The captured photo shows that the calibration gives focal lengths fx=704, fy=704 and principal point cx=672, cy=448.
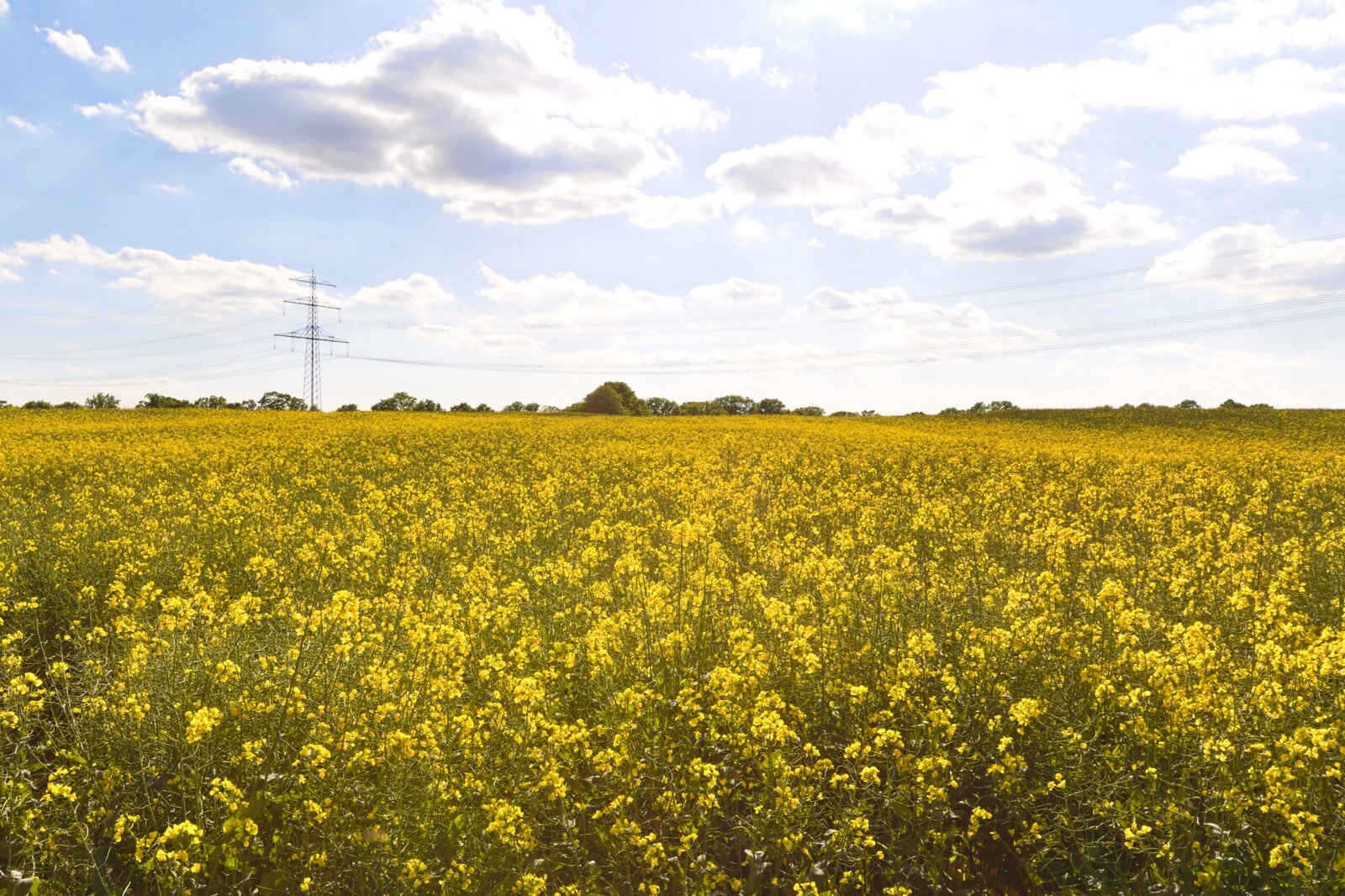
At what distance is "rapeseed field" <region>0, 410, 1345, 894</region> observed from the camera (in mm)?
3775

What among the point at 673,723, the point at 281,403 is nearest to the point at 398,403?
the point at 281,403

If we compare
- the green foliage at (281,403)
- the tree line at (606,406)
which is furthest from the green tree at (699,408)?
the green foliage at (281,403)

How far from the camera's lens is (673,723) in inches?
192

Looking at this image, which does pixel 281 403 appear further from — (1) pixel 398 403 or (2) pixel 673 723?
(2) pixel 673 723

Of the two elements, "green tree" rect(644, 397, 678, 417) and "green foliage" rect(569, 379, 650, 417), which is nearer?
"green foliage" rect(569, 379, 650, 417)

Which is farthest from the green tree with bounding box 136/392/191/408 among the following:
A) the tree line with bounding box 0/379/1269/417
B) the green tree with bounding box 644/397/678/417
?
the green tree with bounding box 644/397/678/417

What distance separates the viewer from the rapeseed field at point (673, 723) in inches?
149

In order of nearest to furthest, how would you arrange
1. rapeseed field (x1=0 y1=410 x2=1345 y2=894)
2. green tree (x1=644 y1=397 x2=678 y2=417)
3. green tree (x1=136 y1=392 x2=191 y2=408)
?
1. rapeseed field (x1=0 y1=410 x2=1345 y2=894)
2. green tree (x1=136 y1=392 x2=191 y2=408)
3. green tree (x1=644 y1=397 x2=678 y2=417)

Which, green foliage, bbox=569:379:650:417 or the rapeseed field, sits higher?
green foliage, bbox=569:379:650:417

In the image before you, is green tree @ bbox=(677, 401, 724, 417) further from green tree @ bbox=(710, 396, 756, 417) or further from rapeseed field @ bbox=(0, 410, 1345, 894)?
rapeseed field @ bbox=(0, 410, 1345, 894)

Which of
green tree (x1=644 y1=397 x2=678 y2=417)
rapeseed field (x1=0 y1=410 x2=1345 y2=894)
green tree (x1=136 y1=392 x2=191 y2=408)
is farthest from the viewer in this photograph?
green tree (x1=644 y1=397 x2=678 y2=417)

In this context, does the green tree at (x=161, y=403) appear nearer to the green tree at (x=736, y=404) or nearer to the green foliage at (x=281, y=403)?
the green foliage at (x=281, y=403)

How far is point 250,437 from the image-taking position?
2423 cm

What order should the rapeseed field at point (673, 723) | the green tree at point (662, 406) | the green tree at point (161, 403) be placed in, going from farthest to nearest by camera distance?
the green tree at point (662, 406) → the green tree at point (161, 403) → the rapeseed field at point (673, 723)
